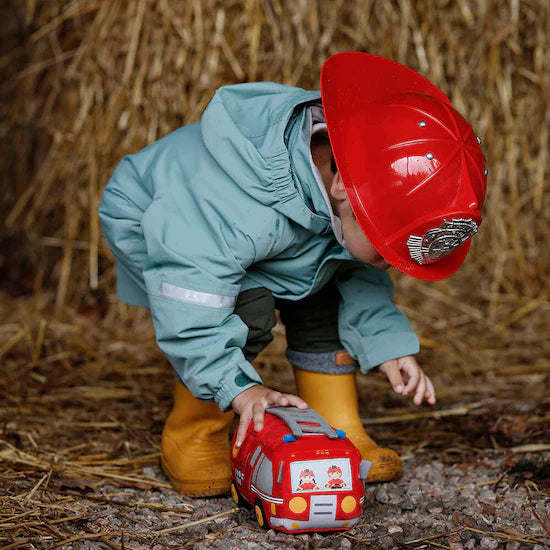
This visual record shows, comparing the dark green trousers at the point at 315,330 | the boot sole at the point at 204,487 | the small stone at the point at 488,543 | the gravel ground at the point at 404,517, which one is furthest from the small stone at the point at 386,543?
the dark green trousers at the point at 315,330

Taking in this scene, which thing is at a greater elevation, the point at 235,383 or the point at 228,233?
the point at 228,233

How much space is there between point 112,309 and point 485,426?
131cm

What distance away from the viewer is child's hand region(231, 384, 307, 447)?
1.28 meters

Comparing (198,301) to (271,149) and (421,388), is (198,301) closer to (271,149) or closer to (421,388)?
(271,149)

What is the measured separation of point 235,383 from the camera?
4.34 ft

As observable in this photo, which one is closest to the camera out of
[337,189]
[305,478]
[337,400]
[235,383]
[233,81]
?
[305,478]

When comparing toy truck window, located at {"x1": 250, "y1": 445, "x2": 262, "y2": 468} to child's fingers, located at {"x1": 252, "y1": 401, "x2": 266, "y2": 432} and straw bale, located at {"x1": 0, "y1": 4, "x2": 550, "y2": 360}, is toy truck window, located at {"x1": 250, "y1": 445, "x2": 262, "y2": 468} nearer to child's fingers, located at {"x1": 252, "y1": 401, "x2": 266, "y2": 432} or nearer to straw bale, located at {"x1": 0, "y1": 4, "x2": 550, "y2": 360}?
child's fingers, located at {"x1": 252, "y1": 401, "x2": 266, "y2": 432}

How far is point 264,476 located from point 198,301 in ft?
0.97

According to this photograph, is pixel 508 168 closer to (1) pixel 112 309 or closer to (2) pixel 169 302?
(1) pixel 112 309

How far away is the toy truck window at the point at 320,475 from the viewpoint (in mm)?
1208

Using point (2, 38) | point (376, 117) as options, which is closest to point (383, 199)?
point (376, 117)

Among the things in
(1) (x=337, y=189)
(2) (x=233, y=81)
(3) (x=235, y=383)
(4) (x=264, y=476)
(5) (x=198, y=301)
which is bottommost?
(4) (x=264, y=476)

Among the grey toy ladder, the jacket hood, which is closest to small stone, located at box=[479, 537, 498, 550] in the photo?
the grey toy ladder

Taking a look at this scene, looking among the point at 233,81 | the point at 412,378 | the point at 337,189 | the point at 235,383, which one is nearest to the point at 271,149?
the point at 337,189
